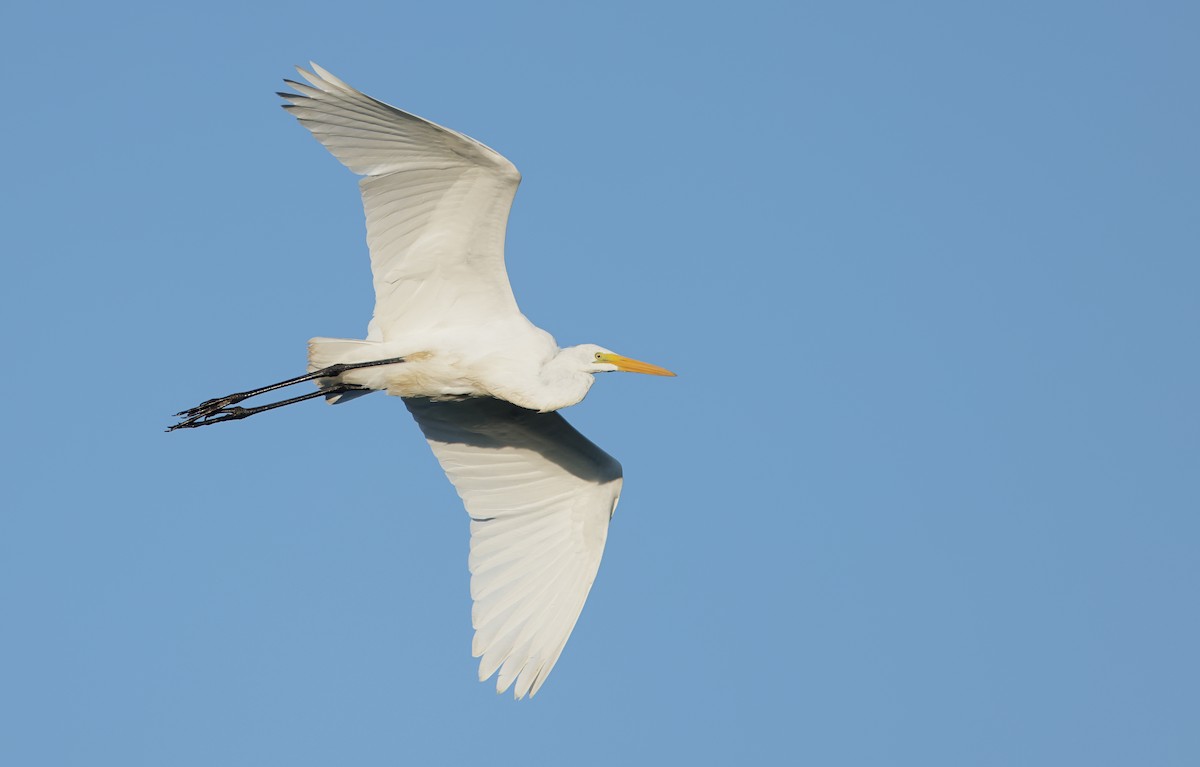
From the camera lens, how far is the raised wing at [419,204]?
9.51m

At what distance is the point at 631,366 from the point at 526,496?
1590 mm

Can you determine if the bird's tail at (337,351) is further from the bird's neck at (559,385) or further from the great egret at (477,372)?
the bird's neck at (559,385)

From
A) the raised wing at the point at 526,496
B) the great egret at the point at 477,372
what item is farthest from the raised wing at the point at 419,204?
the raised wing at the point at 526,496

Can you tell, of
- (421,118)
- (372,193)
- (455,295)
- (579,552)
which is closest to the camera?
(421,118)

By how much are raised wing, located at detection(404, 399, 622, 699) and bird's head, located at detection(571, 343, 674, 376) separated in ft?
3.16

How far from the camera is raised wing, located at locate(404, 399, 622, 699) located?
37.6 feet

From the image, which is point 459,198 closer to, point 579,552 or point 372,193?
point 372,193

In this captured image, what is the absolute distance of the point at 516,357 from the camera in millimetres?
10523

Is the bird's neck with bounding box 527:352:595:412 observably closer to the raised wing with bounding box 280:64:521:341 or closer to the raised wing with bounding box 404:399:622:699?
the raised wing with bounding box 280:64:521:341

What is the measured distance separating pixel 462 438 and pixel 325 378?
1.58 meters

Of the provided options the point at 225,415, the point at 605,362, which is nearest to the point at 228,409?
the point at 225,415

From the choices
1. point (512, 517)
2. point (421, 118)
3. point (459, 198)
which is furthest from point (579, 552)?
point (421, 118)

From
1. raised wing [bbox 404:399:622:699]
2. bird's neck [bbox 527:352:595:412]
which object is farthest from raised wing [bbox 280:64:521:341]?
raised wing [bbox 404:399:622:699]

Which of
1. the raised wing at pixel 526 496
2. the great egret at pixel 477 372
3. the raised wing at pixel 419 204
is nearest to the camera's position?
the raised wing at pixel 419 204
